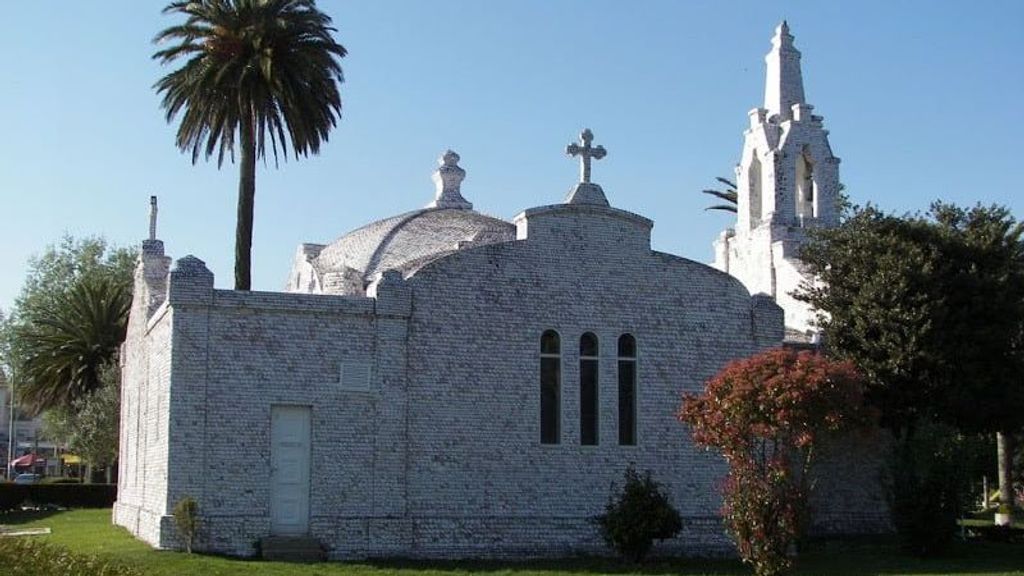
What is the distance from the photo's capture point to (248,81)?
113ft

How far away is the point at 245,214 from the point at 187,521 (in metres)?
13.2

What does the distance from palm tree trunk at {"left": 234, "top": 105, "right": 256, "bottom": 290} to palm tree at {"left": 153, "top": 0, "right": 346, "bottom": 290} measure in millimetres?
28

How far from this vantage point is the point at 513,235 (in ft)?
111

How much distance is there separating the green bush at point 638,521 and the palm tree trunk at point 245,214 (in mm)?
14608

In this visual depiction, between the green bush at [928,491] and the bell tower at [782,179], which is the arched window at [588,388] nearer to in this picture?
the green bush at [928,491]

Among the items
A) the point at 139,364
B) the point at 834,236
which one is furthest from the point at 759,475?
the point at 139,364

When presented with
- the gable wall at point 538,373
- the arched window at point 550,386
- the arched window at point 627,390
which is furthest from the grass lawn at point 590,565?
the arched window at point 627,390

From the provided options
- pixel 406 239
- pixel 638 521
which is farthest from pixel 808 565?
pixel 406 239

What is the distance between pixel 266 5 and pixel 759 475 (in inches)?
781

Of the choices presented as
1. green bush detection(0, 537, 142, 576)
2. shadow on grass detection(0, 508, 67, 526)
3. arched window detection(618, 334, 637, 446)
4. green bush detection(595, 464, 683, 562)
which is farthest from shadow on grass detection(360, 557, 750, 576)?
shadow on grass detection(0, 508, 67, 526)

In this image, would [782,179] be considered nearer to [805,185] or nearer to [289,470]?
[805,185]

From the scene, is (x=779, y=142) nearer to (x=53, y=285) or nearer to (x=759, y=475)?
(x=759, y=475)

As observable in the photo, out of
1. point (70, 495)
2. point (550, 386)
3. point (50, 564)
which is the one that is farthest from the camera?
point (70, 495)

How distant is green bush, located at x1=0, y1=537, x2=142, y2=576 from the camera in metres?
18.7
